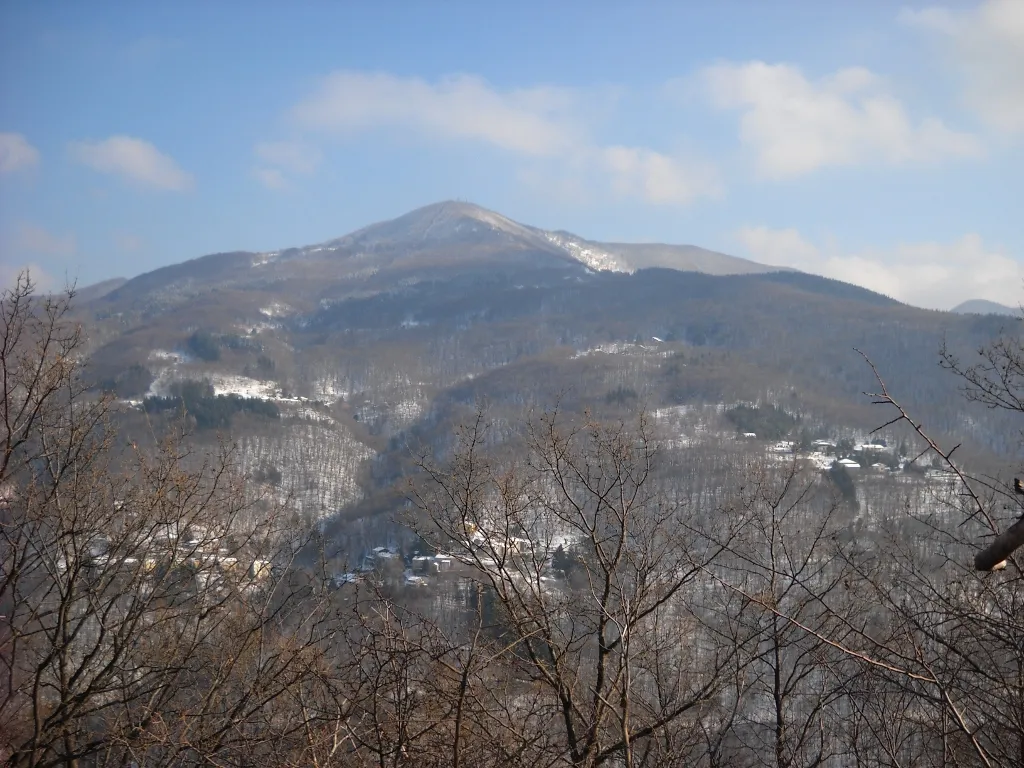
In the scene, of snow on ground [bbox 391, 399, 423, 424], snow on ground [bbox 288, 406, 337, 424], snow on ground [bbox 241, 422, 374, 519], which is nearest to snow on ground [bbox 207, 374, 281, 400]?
snow on ground [bbox 288, 406, 337, 424]

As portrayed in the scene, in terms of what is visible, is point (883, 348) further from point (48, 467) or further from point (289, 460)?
point (48, 467)

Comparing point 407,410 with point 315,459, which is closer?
point 315,459

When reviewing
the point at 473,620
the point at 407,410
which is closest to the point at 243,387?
the point at 407,410

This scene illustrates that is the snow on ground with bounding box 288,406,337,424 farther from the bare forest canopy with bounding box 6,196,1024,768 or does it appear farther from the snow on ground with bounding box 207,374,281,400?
the bare forest canopy with bounding box 6,196,1024,768

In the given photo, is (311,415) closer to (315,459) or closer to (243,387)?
(315,459)

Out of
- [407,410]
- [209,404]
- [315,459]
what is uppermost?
[209,404]

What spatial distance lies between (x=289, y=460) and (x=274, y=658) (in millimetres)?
138427

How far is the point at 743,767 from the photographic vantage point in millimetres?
10523

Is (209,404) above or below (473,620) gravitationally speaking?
below

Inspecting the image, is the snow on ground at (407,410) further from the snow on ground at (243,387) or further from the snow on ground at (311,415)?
the snow on ground at (243,387)

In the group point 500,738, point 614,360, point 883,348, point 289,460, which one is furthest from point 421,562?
point 883,348

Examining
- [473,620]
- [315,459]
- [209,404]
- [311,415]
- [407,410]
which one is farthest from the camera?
[407,410]

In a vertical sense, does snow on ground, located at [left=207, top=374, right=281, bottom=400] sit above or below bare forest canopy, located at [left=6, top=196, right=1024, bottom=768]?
below

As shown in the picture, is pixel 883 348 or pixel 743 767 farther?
pixel 883 348
